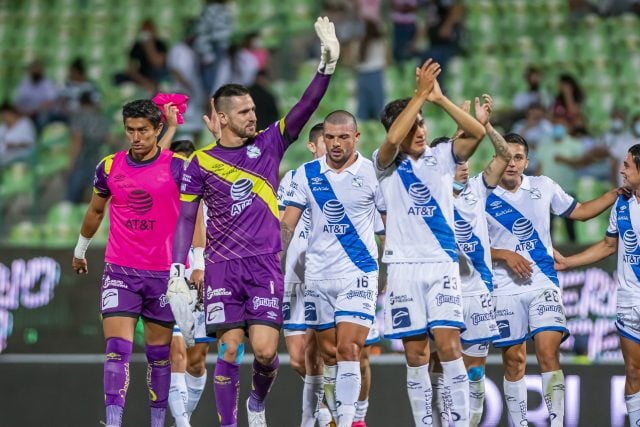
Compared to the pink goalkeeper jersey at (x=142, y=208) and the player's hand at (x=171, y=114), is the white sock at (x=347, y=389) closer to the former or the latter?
the pink goalkeeper jersey at (x=142, y=208)

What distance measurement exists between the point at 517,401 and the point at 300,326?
2.07m

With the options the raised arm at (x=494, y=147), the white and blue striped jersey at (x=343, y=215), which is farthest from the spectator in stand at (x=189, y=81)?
the raised arm at (x=494, y=147)

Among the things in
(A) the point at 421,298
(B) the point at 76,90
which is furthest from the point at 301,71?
(A) the point at 421,298

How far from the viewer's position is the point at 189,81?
1750cm

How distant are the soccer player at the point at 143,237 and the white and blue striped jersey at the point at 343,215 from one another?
123 centimetres

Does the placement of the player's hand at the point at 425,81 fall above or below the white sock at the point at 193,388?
above

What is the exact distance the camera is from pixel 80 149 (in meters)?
16.0

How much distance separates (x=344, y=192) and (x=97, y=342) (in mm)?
4413

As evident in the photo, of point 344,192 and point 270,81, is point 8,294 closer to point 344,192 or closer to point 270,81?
point 344,192

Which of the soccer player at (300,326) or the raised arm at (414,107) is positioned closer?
the raised arm at (414,107)

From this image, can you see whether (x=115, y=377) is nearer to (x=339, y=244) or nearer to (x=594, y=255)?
(x=339, y=244)

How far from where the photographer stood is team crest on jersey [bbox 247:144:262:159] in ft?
30.1

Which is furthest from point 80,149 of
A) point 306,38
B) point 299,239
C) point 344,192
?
point 344,192

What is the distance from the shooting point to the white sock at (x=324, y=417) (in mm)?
11135
